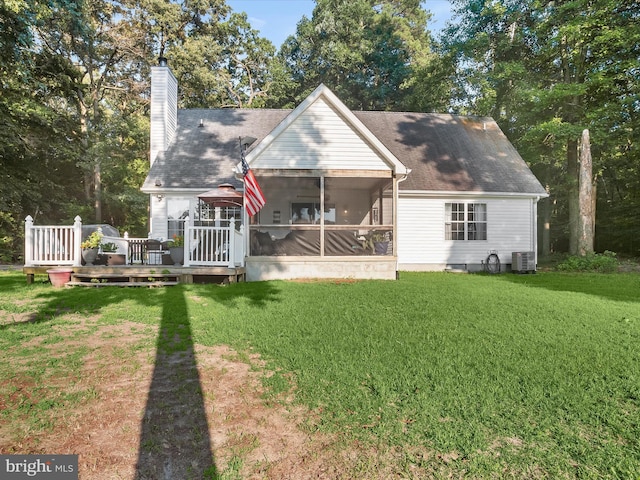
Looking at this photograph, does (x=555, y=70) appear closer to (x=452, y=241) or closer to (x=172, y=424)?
(x=452, y=241)

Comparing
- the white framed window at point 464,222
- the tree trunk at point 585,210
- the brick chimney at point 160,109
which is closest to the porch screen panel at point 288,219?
the brick chimney at point 160,109

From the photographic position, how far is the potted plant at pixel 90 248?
1003 centimetres

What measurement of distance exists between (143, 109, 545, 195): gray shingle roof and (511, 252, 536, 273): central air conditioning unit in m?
2.63

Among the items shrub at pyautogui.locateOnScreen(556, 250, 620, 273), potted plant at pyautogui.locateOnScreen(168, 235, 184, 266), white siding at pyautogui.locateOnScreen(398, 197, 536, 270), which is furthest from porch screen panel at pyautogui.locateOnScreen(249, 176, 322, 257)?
shrub at pyautogui.locateOnScreen(556, 250, 620, 273)

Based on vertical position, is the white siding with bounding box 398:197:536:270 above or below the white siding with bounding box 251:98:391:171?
below

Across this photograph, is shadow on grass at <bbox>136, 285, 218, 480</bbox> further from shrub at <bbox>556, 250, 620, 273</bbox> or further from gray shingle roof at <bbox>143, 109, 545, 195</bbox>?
shrub at <bbox>556, 250, 620, 273</bbox>

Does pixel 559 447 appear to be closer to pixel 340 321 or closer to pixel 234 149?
pixel 340 321

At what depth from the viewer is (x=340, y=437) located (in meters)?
2.77

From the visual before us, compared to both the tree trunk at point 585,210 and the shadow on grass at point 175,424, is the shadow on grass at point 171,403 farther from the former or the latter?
the tree trunk at point 585,210

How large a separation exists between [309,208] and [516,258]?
8.40 m

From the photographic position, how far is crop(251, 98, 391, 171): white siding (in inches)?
442

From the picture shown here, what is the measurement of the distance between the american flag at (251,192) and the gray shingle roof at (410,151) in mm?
4163

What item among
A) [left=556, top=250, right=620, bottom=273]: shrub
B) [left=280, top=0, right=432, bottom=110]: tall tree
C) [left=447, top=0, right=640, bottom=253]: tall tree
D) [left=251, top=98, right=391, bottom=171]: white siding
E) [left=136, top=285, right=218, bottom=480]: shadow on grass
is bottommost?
[left=136, top=285, right=218, bottom=480]: shadow on grass

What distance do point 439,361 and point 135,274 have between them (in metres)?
8.39
